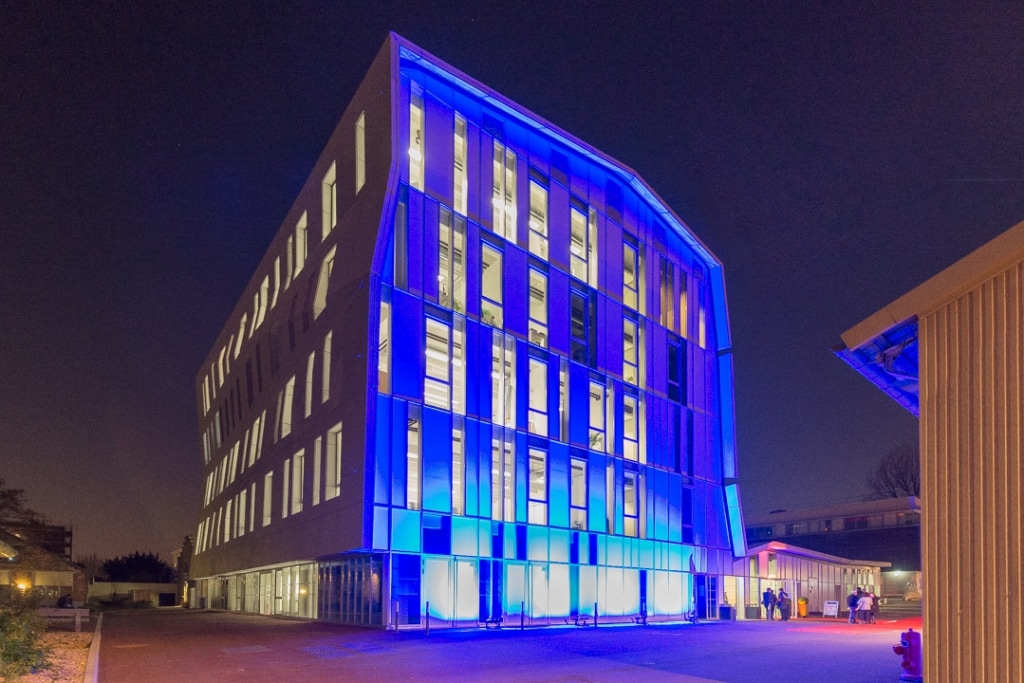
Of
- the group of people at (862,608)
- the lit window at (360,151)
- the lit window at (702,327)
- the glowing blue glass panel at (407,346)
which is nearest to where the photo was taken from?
the glowing blue glass panel at (407,346)

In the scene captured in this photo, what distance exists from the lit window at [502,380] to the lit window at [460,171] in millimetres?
4613

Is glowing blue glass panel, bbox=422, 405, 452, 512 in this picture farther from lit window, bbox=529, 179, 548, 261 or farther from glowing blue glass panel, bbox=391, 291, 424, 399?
lit window, bbox=529, 179, 548, 261

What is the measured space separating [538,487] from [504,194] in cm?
1058

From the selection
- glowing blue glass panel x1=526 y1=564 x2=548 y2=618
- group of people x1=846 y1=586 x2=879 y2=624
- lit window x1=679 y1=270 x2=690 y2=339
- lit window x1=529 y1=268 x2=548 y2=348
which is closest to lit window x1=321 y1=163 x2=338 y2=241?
lit window x1=529 y1=268 x2=548 y2=348

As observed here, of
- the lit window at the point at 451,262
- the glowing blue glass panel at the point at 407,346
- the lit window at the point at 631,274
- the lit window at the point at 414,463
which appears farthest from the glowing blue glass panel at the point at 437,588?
the lit window at the point at 631,274

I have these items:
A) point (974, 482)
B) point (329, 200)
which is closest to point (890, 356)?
point (974, 482)

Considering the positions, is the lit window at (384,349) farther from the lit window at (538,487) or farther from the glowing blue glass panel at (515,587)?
the glowing blue glass panel at (515,587)

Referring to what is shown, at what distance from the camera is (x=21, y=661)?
1350 centimetres

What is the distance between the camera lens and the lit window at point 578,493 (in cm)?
3484

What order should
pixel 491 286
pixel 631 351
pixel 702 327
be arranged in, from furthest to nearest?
pixel 702 327 < pixel 631 351 < pixel 491 286

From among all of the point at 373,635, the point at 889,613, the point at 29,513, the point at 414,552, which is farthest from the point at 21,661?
the point at 29,513

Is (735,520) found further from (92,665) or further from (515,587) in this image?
(92,665)

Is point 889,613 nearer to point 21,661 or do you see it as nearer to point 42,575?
point 21,661

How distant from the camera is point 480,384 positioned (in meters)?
31.3
